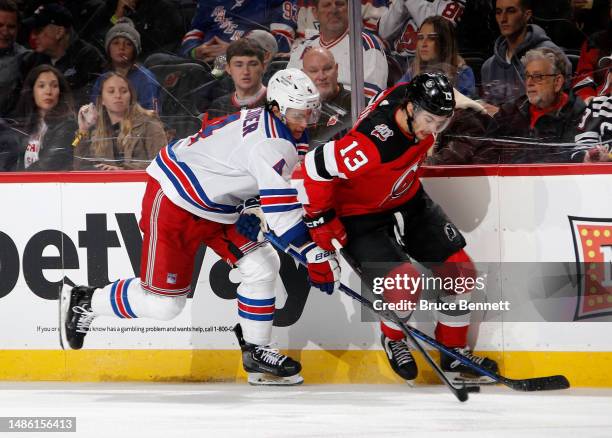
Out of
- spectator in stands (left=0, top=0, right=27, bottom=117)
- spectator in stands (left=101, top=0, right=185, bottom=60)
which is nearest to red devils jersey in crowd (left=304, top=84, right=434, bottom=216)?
spectator in stands (left=101, top=0, right=185, bottom=60)

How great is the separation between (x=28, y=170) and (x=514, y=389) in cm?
219

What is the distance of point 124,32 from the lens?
4.27 metres

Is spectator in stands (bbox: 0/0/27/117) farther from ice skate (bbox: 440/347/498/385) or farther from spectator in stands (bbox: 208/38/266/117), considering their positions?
ice skate (bbox: 440/347/498/385)

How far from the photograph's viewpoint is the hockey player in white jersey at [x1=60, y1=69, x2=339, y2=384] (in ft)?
11.6

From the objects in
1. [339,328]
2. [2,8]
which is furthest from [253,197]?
[2,8]

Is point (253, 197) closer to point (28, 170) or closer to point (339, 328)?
point (339, 328)

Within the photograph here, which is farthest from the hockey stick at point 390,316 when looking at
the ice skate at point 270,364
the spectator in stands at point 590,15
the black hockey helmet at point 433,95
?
the spectator in stands at point 590,15

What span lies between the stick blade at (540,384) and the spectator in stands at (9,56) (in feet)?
7.91

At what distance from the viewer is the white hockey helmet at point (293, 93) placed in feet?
11.6

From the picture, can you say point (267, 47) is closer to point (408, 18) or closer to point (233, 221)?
point (408, 18)

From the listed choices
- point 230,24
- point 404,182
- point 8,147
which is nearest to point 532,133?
point 404,182

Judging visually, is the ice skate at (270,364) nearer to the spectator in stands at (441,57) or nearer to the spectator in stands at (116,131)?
the spectator in stands at (116,131)

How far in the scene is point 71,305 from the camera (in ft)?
12.9

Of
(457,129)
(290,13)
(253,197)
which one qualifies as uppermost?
(290,13)
